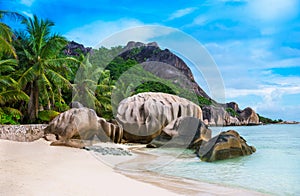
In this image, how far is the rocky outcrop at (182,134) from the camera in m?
12.7

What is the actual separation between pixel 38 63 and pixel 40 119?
2.83 m

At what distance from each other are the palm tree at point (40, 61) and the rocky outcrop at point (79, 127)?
411cm

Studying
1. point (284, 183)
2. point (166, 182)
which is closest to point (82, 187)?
point (166, 182)

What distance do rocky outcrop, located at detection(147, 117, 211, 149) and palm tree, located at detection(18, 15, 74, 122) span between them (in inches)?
262

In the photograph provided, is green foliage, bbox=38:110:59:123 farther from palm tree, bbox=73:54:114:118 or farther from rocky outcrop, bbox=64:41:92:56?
rocky outcrop, bbox=64:41:92:56

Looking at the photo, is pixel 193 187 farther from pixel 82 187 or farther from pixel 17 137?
pixel 17 137

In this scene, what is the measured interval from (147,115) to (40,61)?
20.5 ft

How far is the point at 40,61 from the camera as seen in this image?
52.6ft

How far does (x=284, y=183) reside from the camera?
7082mm

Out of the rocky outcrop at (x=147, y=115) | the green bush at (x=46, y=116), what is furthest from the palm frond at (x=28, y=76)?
the rocky outcrop at (x=147, y=115)

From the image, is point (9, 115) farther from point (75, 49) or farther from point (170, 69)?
point (75, 49)

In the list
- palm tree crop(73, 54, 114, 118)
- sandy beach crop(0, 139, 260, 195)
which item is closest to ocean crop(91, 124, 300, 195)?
sandy beach crop(0, 139, 260, 195)

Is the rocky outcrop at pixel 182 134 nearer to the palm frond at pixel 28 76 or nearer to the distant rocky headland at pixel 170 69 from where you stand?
the distant rocky headland at pixel 170 69

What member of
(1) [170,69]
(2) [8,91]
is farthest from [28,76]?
(1) [170,69]
